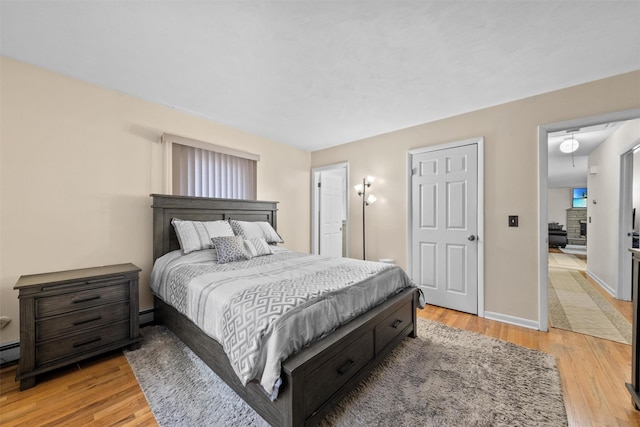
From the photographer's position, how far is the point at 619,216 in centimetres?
335

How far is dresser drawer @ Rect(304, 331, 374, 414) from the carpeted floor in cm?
235

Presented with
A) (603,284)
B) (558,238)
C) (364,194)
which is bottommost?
(603,284)

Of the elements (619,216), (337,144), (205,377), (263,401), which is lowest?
(205,377)

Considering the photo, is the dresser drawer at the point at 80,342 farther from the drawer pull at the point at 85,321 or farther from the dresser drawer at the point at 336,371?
the dresser drawer at the point at 336,371

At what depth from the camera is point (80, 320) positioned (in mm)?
1932

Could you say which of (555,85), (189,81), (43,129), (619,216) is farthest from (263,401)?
(619,216)

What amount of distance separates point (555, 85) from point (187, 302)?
382 centimetres

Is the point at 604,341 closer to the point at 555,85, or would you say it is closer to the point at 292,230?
the point at 555,85

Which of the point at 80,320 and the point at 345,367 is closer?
the point at 345,367

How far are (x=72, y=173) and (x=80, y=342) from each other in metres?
1.47

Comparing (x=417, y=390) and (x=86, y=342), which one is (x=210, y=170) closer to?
(x=86, y=342)

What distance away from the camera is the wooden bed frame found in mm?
1245

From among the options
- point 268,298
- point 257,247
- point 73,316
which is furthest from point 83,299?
point 268,298

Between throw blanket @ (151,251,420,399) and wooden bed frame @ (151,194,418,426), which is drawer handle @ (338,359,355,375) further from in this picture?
throw blanket @ (151,251,420,399)
